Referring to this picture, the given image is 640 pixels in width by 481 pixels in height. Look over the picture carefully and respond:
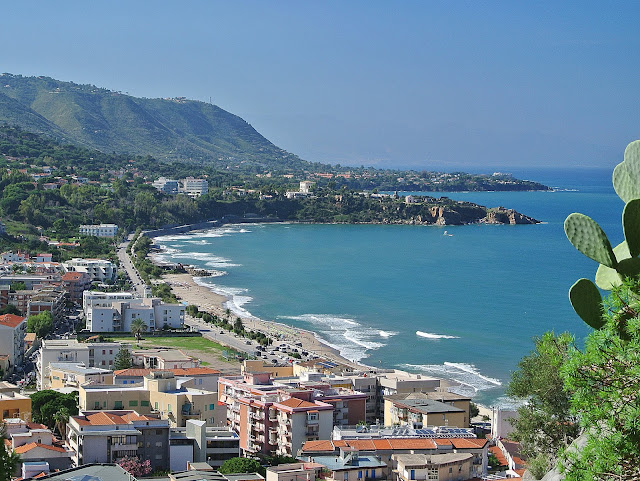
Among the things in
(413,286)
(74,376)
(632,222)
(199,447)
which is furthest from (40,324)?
(632,222)

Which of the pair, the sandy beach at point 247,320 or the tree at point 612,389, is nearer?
the tree at point 612,389

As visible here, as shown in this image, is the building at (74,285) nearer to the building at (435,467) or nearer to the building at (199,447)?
the building at (199,447)

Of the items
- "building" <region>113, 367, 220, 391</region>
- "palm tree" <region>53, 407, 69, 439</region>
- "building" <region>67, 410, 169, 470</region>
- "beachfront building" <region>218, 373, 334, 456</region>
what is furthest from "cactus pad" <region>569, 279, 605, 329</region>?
"building" <region>113, 367, 220, 391</region>

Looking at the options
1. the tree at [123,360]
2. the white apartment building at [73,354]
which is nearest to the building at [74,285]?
the white apartment building at [73,354]

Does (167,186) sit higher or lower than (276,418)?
higher

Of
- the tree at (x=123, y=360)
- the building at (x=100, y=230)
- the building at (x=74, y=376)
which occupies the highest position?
the building at (x=100, y=230)

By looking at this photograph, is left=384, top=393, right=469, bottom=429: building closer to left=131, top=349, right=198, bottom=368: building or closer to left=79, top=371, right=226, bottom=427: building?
left=79, top=371, right=226, bottom=427: building

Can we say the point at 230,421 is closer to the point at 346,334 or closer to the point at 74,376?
the point at 74,376
